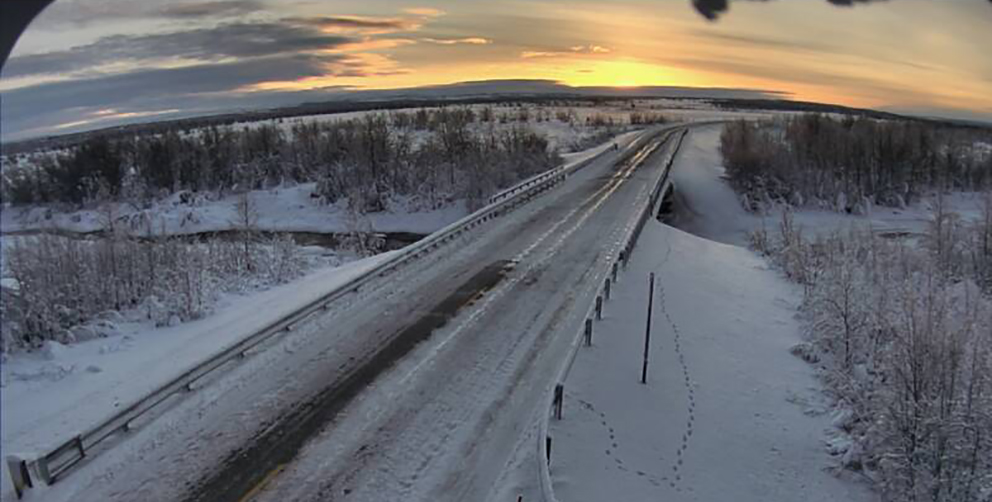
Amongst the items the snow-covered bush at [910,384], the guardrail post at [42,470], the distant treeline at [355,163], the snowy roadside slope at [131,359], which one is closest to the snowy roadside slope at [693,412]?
the snow-covered bush at [910,384]

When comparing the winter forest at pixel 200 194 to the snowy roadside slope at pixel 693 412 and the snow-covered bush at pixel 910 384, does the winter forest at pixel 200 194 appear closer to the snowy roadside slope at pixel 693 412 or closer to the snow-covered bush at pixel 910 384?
the snowy roadside slope at pixel 693 412

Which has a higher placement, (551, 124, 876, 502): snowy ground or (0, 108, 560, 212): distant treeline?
(0, 108, 560, 212): distant treeline

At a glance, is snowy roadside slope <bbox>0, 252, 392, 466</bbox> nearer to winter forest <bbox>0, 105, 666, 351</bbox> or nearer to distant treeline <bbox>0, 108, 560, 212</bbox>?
winter forest <bbox>0, 105, 666, 351</bbox>

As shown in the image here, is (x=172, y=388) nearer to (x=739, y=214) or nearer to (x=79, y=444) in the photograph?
(x=79, y=444)

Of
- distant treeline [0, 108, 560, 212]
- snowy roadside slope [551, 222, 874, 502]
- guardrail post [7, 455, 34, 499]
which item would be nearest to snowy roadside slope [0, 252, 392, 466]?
guardrail post [7, 455, 34, 499]

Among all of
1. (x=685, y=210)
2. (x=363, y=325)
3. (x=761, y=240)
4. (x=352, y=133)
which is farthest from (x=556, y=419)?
(x=352, y=133)
